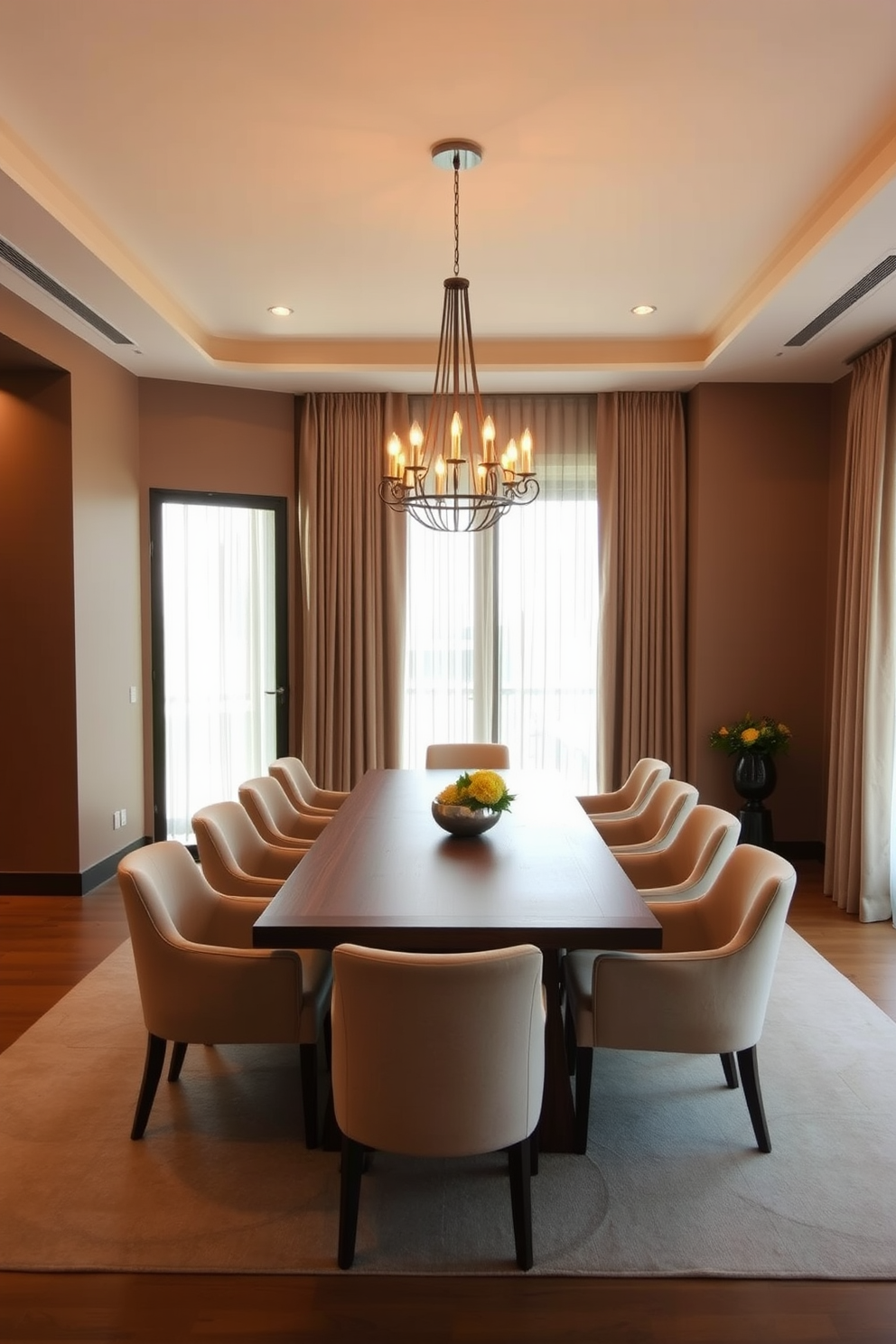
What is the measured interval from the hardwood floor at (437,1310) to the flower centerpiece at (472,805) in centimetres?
133

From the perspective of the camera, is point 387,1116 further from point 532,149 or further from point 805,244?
point 805,244

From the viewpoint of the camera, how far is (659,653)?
5770 mm

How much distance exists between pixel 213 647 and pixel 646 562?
2.79m

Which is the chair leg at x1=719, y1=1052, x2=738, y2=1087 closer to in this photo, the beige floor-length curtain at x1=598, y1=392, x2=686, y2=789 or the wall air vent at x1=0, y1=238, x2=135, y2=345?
the beige floor-length curtain at x1=598, y1=392, x2=686, y2=789

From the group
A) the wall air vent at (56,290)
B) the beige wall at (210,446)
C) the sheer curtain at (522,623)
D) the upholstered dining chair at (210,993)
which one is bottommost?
the upholstered dining chair at (210,993)

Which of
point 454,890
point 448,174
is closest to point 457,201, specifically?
point 448,174

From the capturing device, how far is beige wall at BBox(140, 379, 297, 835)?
218 inches

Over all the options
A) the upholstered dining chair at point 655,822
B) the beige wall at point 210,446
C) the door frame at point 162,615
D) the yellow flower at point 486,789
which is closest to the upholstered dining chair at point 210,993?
the yellow flower at point 486,789

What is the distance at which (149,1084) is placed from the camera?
8.39 feet

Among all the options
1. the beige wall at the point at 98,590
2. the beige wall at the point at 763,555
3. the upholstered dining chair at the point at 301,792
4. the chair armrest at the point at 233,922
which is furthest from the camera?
the beige wall at the point at 763,555

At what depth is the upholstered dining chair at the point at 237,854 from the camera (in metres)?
3.04

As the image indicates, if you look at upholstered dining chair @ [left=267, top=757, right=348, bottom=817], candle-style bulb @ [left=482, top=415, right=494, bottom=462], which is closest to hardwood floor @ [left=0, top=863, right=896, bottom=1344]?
upholstered dining chair @ [left=267, top=757, right=348, bottom=817]

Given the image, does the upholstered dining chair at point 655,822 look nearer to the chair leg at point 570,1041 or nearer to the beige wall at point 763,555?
the chair leg at point 570,1041

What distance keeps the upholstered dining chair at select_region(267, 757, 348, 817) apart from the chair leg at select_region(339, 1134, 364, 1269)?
2.16 meters
